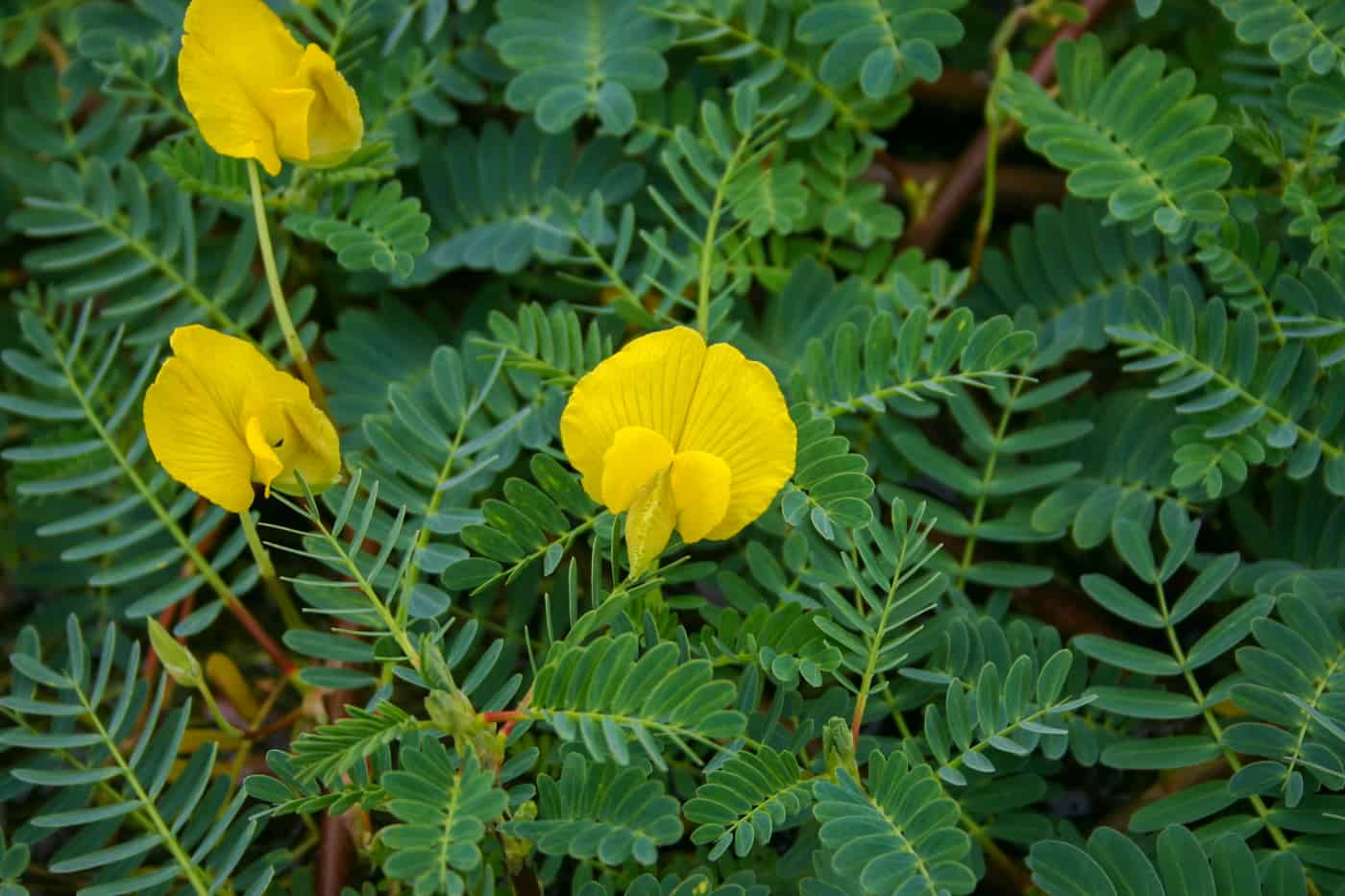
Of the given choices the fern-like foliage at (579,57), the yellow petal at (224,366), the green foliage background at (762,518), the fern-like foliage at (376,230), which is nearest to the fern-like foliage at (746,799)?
the green foliage background at (762,518)

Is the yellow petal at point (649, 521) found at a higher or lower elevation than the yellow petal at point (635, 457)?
lower

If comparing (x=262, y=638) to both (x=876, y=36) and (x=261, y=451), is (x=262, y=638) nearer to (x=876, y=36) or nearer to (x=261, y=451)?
(x=261, y=451)

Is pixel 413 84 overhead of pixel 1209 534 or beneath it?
overhead

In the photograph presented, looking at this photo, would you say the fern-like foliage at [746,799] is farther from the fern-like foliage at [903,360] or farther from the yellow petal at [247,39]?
the yellow petal at [247,39]

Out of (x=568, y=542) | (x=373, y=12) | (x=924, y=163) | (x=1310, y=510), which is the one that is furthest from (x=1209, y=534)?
(x=373, y=12)

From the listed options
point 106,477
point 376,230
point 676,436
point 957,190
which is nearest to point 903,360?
point 676,436

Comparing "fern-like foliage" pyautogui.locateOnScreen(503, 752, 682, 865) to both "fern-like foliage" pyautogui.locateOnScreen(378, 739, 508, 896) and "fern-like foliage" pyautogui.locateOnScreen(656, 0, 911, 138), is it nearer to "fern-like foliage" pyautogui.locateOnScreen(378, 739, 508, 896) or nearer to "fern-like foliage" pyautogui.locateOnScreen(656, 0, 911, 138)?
"fern-like foliage" pyautogui.locateOnScreen(378, 739, 508, 896)

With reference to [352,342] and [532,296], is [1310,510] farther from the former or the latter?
[352,342]
